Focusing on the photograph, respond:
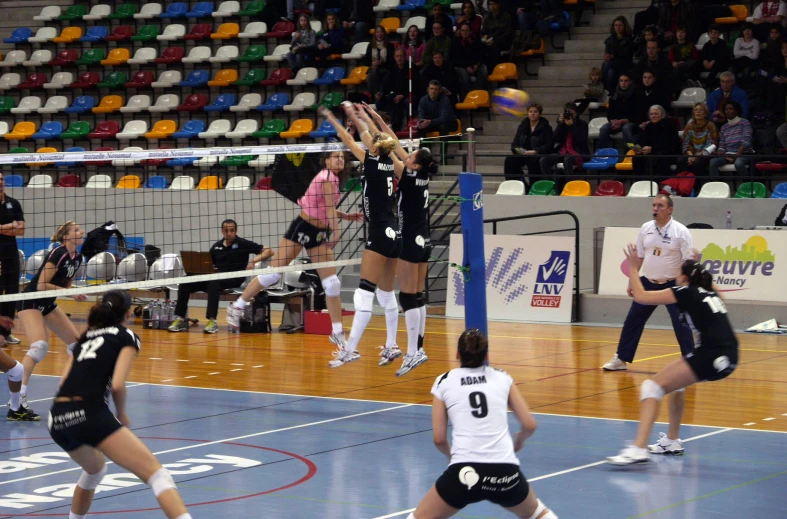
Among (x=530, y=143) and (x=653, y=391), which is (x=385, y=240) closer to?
(x=653, y=391)

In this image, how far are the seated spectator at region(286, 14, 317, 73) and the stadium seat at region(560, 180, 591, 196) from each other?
7346mm

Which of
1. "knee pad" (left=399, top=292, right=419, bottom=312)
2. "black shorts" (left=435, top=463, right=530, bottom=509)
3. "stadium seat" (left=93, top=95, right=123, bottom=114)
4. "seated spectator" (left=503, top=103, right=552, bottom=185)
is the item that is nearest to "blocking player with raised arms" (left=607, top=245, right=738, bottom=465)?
"black shorts" (left=435, top=463, right=530, bottom=509)

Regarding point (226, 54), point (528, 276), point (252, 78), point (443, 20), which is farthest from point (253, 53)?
point (528, 276)

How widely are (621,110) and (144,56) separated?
39.8ft

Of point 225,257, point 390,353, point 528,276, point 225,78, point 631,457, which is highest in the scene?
Result: point 225,78

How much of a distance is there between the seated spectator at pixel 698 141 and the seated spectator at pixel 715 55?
1575 mm

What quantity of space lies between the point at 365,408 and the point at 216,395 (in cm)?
164

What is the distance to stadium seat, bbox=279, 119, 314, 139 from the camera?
23.0m

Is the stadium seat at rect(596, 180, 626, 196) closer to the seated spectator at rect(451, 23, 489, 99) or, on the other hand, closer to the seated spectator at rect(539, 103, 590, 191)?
the seated spectator at rect(539, 103, 590, 191)

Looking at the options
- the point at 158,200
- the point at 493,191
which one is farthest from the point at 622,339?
the point at 158,200

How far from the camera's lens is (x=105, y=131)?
25.3 meters

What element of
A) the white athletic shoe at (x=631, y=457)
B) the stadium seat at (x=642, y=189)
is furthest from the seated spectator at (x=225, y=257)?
the white athletic shoe at (x=631, y=457)

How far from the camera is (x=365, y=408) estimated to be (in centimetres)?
1036

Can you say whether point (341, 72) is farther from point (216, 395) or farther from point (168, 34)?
point (216, 395)
